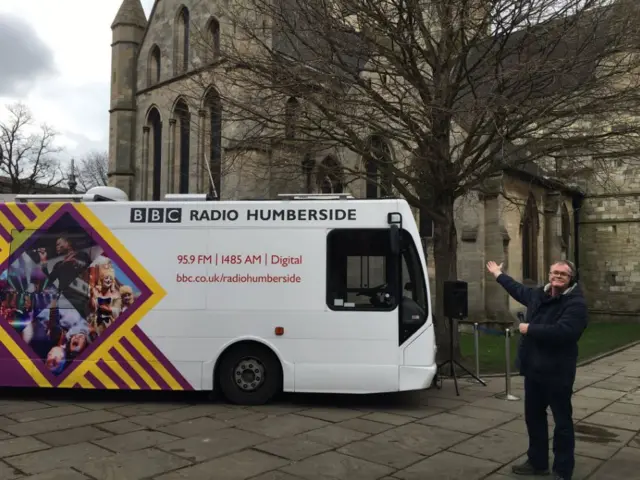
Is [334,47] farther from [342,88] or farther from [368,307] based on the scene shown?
[368,307]

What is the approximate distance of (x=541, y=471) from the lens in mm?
4914

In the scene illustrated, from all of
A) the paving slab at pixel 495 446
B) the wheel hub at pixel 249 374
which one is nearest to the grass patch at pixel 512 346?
the paving slab at pixel 495 446

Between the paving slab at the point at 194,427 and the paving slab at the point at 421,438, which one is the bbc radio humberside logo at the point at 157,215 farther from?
the paving slab at the point at 421,438

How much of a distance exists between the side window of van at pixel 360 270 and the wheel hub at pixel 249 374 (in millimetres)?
1314

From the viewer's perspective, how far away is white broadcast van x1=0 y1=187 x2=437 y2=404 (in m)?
7.45

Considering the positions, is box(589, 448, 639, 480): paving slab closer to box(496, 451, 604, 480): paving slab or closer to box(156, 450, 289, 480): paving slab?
box(496, 451, 604, 480): paving slab

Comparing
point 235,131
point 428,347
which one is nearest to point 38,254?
point 428,347

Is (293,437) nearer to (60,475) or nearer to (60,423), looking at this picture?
(60,475)

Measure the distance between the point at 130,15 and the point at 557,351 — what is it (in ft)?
94.3

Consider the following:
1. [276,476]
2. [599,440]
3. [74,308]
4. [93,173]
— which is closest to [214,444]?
[276,476]

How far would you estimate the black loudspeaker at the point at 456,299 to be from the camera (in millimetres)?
8781

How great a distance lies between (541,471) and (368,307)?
3.07 meters

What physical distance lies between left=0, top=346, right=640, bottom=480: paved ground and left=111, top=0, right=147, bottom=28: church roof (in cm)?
2401

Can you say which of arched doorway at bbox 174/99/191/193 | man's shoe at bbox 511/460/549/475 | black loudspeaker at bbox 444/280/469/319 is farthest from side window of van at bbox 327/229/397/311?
arched doorway at bbox 174/99/191/193
